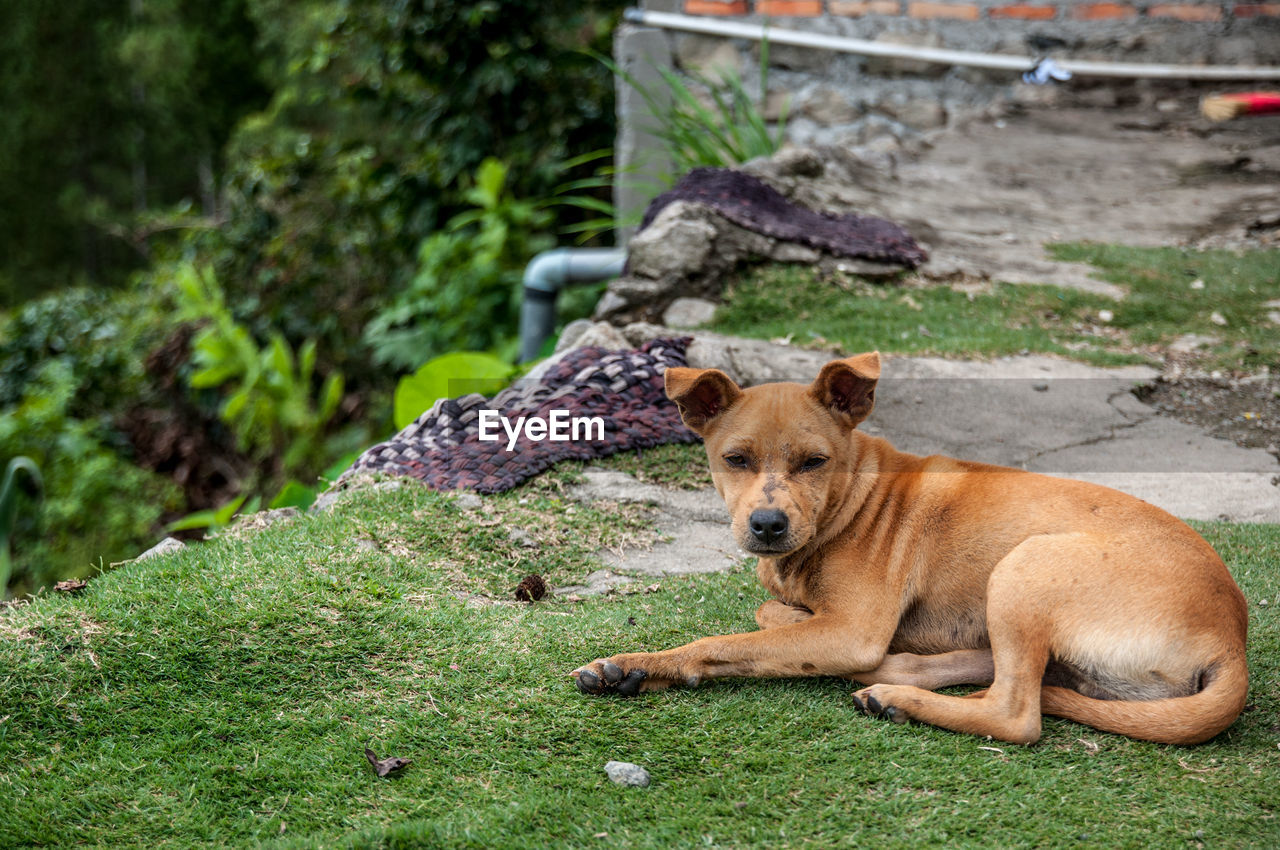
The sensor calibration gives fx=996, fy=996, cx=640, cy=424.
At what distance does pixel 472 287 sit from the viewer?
32.2 feet

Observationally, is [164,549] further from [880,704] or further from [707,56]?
[707,56]

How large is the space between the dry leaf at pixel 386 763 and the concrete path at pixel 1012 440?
1384mm

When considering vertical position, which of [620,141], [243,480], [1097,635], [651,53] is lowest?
[243,480]

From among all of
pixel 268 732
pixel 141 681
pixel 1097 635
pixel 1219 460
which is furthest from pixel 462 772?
pixel 1219 460

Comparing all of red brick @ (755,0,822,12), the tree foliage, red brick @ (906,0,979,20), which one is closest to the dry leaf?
red brick @ (755,0,822,12)

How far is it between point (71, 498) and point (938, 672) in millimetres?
9423

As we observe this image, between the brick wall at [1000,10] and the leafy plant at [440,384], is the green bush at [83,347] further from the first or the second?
the brick wall at [1000,10]

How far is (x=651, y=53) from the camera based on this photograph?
31.0 feet

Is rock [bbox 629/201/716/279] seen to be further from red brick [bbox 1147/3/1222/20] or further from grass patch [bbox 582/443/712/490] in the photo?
red brick [bbox 1147/3/1222/20]

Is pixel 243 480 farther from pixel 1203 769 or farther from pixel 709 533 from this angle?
pixel 1203 769

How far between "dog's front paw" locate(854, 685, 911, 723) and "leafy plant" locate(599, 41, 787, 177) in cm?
644

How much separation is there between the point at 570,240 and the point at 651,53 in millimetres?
2181

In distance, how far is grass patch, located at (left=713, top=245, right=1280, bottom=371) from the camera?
638 cm

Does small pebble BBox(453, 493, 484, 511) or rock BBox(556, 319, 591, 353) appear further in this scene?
rock BBox(556, 319, 591, 353)
